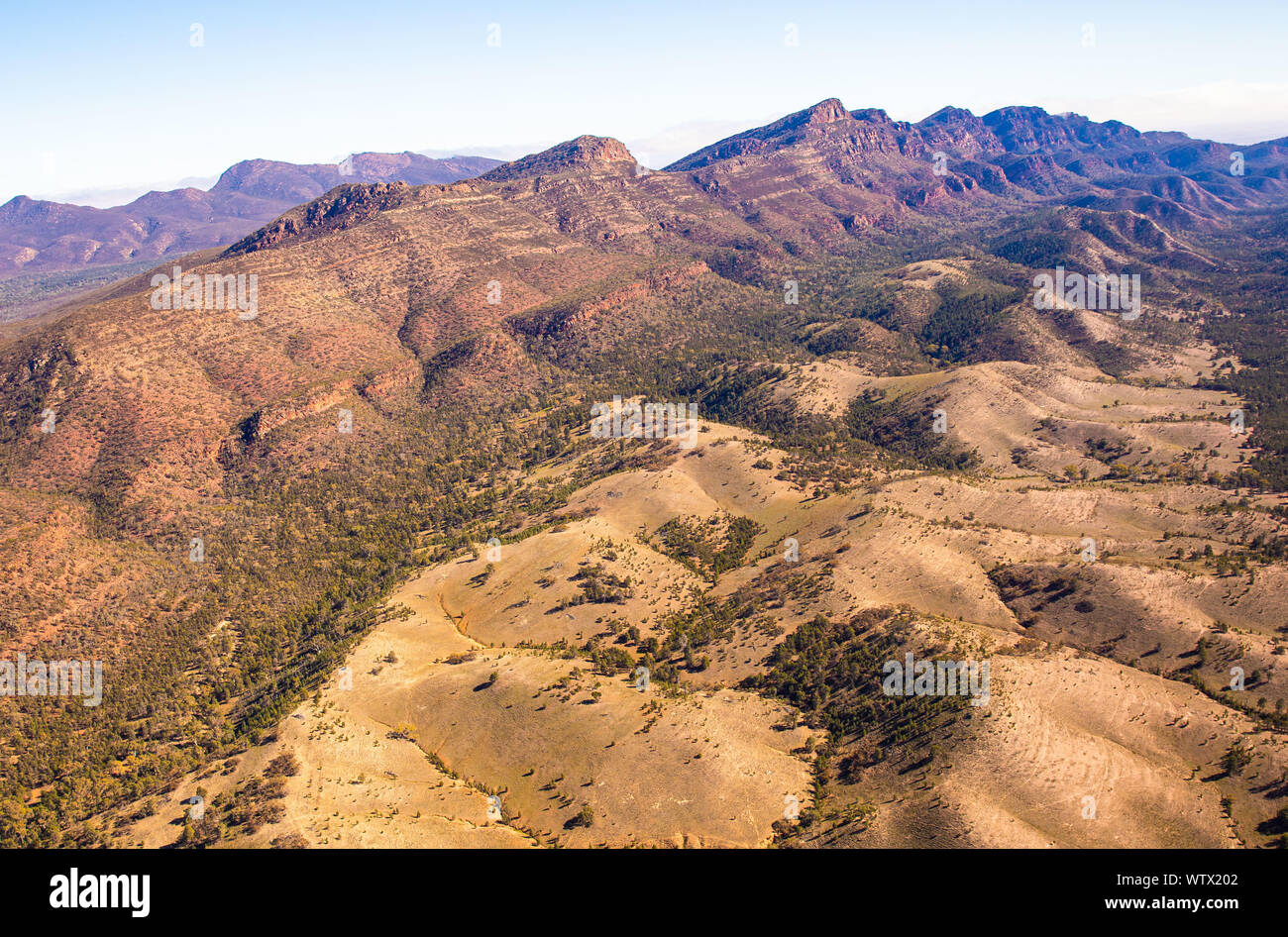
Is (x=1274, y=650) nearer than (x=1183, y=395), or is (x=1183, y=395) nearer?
(x=1274, y=650)

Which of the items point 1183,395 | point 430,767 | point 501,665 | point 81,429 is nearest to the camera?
point 430,767

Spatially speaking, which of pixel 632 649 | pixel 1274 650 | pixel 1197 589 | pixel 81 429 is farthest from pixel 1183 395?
pixel 81 429

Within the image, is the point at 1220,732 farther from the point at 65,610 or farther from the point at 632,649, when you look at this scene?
the point at 65,610

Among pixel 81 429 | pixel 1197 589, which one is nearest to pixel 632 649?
pixel 1197 589

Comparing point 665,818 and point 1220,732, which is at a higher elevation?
point 1220,732

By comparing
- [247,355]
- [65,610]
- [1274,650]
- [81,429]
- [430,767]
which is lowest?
[430,767]

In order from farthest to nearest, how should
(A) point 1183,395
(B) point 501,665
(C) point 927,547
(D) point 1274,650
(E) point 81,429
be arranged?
(A) point 1183,395
(E) point 81,429
(C) point 927,547
(B) point 501,665
(D) point 1274,650
